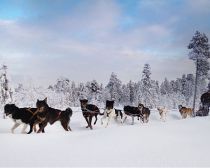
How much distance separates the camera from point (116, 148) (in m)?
10.8

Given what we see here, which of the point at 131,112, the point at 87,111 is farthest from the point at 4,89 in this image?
the point at 87,111

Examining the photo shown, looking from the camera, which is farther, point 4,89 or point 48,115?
point 4,89

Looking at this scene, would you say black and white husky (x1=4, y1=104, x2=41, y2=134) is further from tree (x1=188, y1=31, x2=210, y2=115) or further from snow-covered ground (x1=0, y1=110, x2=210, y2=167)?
tree (x1=188, y1=31, x2=210, y2=115)

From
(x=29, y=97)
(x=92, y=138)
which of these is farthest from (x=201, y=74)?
(x=92, y=138)

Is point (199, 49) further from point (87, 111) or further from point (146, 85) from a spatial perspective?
point (87, 111)

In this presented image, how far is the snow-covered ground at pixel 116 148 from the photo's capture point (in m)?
9.56

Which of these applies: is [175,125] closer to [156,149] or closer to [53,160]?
[156,149]

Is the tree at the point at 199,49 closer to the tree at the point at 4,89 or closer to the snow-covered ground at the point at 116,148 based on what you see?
the tree at the point at 4,89

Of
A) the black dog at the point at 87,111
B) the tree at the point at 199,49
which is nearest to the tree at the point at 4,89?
the black dog at the point at 87,111

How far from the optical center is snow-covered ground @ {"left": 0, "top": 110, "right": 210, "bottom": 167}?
31.4 feet

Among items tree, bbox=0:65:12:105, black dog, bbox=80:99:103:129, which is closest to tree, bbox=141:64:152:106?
tree, bbox=0:65:12:105

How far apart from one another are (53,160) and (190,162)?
3492 millimetres

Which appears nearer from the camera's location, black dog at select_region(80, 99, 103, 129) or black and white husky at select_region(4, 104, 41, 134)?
black and white husky at select_region(4, 104, 41, 134)

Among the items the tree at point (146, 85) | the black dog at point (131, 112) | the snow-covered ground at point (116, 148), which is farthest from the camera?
the tree at point (146, 85)
